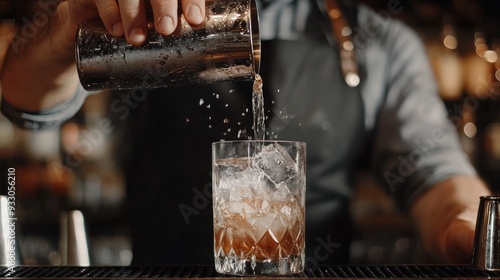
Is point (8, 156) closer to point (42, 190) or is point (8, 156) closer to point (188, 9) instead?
point (42, 190)

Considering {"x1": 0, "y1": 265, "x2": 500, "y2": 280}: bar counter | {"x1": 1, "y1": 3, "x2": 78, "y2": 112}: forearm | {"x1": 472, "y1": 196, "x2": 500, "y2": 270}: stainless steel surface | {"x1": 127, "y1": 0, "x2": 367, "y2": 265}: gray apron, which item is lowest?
{"x1": 0, "y1": 265, "x2": 500, "y2": 280}: bar counter

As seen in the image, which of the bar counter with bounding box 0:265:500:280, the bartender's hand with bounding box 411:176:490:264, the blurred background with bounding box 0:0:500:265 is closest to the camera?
the bar counter with bounding box 0:265:500:280

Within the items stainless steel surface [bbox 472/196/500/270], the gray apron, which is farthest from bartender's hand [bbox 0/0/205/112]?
stainless steel surface [bbox 472/196/500/270]

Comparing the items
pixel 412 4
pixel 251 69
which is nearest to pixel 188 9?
pixel 251 69

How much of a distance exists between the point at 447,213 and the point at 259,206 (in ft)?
3.24

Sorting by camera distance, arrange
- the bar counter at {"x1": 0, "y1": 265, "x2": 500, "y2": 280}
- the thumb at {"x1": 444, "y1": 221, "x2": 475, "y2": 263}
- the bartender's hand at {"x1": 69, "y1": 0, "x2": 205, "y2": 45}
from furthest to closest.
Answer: the thumb at {"x1": 444, "y1": 221, "x2": 475, "y2": 263} → the bar counter at {"x1": 0, "y1": 265, "x2": 500, "y2": 280} → the bartender's hand at {"x1": 69, "y1": 0, "x2": 205, "y2": 45}

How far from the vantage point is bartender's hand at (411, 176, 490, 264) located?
7.95ft

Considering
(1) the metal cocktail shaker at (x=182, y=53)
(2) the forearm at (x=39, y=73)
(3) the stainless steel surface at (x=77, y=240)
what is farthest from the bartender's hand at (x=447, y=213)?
(2) the forearm at (x=39, y=73)

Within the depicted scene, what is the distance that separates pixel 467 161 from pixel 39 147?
1.58 m

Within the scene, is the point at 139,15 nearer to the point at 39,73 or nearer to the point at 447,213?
the point at 39,73

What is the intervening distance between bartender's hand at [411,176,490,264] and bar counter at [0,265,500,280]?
15.8 inches

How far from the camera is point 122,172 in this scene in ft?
8.43

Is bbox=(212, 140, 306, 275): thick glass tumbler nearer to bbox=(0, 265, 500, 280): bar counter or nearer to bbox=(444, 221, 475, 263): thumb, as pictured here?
bbox=(0, 265, 500, 280): bar counter

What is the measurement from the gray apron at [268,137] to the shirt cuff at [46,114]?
215 mm
